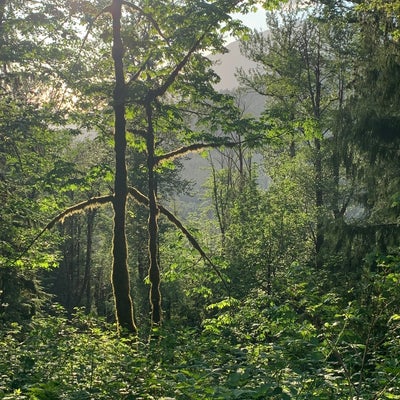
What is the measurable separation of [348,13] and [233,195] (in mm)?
23364

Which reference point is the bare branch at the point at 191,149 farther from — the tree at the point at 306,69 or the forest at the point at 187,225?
the tree at the point at 306,69

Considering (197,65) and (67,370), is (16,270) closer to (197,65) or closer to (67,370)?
(197,65)

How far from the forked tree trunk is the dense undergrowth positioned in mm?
2593

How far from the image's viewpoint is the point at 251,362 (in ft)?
17.0

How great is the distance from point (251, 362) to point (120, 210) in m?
7.07

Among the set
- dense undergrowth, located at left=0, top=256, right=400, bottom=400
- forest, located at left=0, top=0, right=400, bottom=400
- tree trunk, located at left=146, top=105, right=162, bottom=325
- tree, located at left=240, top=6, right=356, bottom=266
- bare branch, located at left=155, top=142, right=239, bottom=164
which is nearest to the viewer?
dense undergrowth, located at left=0, top=256, right=400, bottom=400

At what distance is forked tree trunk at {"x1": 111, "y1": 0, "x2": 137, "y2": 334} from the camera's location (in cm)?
1103

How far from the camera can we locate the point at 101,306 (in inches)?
1484

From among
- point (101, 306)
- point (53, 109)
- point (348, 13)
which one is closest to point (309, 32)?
point (348, 13)

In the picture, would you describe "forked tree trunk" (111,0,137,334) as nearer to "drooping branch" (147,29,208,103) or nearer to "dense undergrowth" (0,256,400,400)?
"drooping branch" (147,29,208,103)

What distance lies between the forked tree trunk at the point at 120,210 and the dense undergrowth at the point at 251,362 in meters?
2.59

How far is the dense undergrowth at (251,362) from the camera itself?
3986mm

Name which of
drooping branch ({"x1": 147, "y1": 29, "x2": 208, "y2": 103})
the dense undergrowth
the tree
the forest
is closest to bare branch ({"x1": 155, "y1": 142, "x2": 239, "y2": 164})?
the forest

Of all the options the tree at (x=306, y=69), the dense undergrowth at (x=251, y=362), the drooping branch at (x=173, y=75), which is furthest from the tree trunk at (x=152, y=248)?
the tree at (x=306, y=69)
